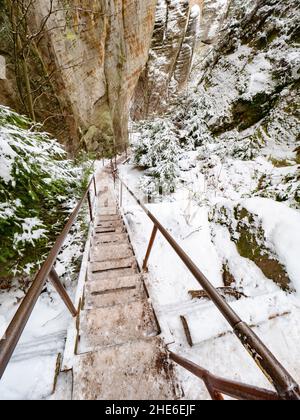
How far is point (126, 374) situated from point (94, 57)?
1537cm

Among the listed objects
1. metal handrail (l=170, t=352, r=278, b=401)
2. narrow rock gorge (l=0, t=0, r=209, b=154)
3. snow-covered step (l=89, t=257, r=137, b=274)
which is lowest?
snow-covered step (l=89, t=257, r=137, b=274)

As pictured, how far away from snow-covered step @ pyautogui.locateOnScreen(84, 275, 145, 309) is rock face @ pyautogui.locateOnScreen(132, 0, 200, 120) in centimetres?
1875

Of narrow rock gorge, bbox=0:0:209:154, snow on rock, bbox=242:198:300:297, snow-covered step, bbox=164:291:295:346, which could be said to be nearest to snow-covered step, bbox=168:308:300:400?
snow-covered step, bbox=164:291:295:346

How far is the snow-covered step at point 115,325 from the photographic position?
1.78 m

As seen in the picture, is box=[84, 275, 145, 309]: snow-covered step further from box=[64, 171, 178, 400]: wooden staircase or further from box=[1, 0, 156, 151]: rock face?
box=[1, 0, 156, 151]: rock face

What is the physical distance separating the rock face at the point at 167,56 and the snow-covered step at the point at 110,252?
17.8 m

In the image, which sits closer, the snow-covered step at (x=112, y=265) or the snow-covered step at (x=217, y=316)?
the snow-covered step at (x=217, y=316)

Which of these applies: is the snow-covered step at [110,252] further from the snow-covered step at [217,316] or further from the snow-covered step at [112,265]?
the snow-covered step at [217,316]

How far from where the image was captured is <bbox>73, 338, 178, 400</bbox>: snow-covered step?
55.9 inches

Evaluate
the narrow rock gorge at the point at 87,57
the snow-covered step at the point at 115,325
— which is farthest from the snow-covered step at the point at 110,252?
the narrow rock gorge at the point at 87,57

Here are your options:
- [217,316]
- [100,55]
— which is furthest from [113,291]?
[100,55]

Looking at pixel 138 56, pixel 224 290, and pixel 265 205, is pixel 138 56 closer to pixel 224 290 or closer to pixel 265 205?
pixel 265 205

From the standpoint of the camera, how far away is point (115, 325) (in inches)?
75.6

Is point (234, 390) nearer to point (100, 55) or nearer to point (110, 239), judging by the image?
point (110, 239)
